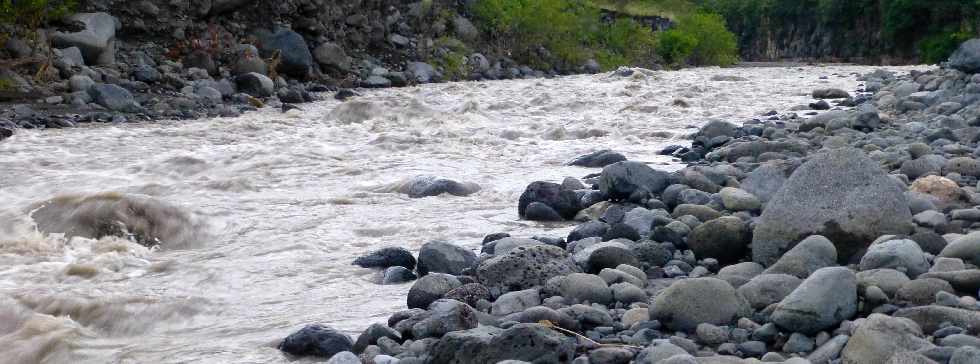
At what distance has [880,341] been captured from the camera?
9.29ft

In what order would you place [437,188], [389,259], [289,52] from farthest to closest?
[289,52]
[437,188]
[389,259]

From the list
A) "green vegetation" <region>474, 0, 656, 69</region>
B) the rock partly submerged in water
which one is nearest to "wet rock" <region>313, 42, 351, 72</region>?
"green vegetation" <region>474, 0, 656, 69</region>

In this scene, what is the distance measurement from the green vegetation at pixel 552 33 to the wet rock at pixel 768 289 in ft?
72.4

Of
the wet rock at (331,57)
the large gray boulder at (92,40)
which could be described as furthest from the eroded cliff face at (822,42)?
the large gray boulder at (92,40)

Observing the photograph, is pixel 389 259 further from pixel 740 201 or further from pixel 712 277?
pixel 740 201

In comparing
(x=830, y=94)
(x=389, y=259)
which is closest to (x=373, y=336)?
(x=389, y=259)

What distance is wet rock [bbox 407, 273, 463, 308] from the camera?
4.01 meters

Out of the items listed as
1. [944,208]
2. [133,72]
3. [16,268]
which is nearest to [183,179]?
[16,268]

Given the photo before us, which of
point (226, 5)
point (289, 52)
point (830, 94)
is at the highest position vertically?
point (226, 5)

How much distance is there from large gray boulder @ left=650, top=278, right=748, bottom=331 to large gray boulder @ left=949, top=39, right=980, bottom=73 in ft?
36.5

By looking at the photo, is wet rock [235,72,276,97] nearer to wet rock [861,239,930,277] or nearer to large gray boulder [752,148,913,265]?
large gray boulder [752,148,913,265]

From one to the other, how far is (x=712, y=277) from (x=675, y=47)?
31.9 meters

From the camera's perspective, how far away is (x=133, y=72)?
14.3 m

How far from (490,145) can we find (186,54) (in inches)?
312
